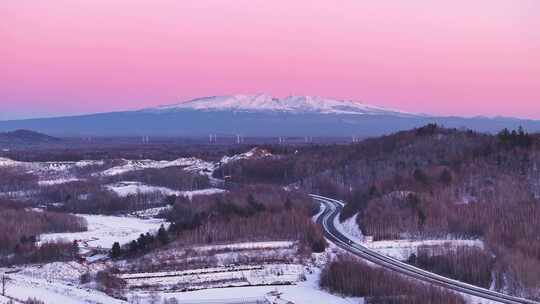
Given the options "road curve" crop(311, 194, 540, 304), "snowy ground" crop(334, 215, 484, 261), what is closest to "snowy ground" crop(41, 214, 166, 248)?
"road curve" crop(311, 194, 540, 304)

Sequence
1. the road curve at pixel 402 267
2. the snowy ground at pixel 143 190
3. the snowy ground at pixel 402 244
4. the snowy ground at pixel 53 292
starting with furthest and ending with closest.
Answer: the snowy ground at pixel 143 190 → the snowy ground at pixel 402 244 → the road curve at pixel 402 267 → the snowy ground at pixel 53 292

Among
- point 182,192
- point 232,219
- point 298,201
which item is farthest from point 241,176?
point 232,219

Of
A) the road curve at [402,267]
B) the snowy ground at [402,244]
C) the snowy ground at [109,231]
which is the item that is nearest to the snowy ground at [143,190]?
the snowy ground at [109,231]

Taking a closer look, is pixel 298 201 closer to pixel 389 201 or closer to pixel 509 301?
pixel 389 201

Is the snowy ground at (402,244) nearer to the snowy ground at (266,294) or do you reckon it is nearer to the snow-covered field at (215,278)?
the snow-covered field at (215,278)

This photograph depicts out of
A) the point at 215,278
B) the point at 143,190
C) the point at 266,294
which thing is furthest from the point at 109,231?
the point at 143,190

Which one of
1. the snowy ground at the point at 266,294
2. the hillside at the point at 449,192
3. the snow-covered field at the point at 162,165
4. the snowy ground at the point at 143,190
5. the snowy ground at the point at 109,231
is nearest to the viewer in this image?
the snowy ground at the point at 266,294
